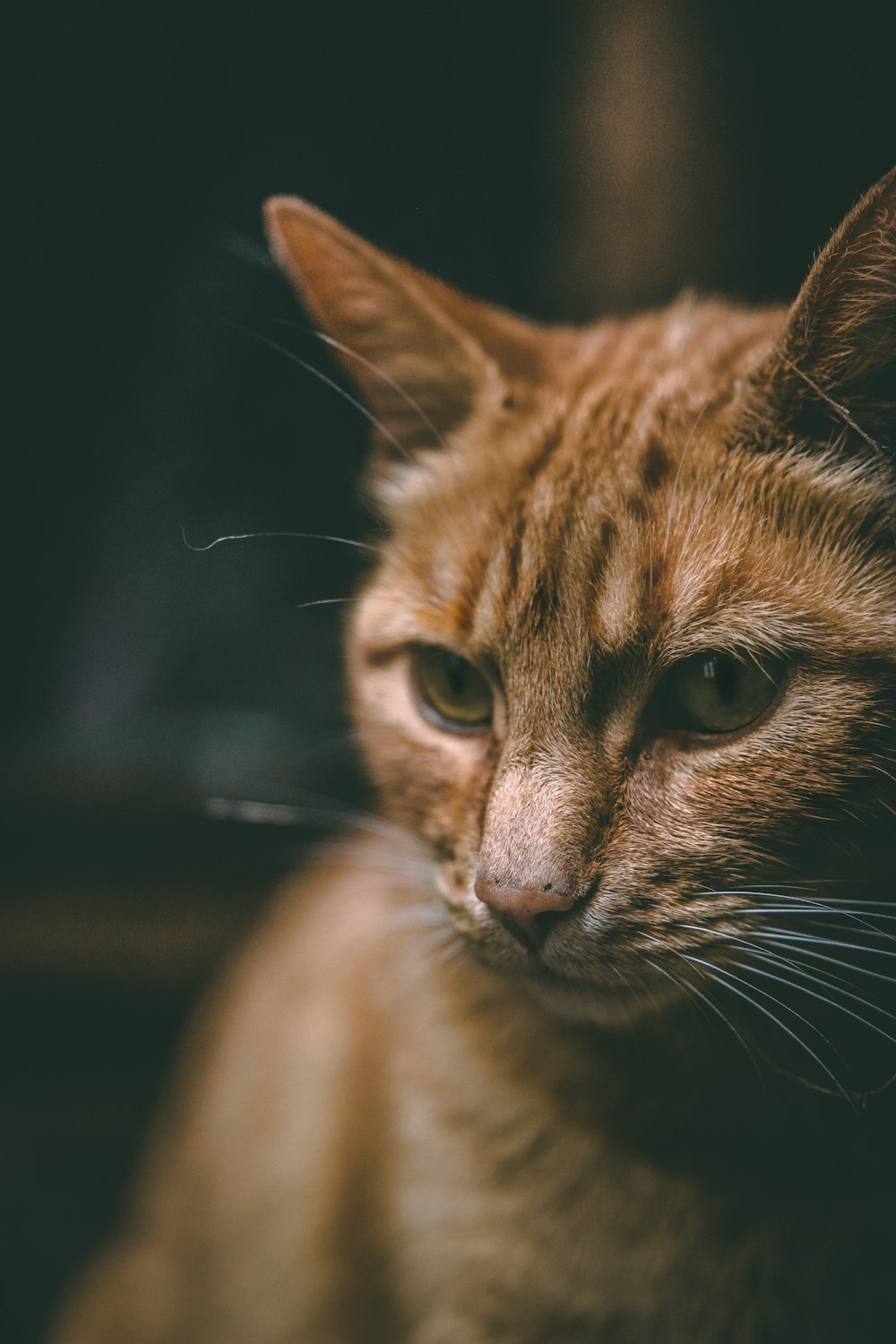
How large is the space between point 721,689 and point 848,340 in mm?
254

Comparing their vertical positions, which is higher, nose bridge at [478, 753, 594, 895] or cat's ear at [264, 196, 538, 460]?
cat's ear at [264, 196, 538, 460]

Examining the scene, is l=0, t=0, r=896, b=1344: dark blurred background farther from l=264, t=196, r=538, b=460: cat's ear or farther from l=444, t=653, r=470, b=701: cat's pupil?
l=444, t=653, r=470, b=701: cat's pupil

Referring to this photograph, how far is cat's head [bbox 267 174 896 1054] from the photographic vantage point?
0.70 metres

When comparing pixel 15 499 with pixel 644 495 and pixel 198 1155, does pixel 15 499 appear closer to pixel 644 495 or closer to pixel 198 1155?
pixel 644 495

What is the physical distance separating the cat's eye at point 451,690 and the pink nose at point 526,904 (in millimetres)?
192

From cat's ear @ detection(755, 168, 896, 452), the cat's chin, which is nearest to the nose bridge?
the cat's chin

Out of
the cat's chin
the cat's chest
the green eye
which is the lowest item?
the cat's chest

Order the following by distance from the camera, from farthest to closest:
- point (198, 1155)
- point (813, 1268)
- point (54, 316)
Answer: point (198, 1155)
point (54, 316)
point (813, 1268)

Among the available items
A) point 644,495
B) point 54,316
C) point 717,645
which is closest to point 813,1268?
point 717,645

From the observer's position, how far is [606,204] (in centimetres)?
89

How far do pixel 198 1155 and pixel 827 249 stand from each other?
4.60 feet

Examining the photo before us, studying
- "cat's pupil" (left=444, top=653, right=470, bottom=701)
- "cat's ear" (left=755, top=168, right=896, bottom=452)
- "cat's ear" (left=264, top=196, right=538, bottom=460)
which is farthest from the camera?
"cat's pupil" (left=444, top=653, right=470, bottom=701)

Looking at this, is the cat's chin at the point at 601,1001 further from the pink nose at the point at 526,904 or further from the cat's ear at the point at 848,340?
the cat's ear at the point at 848,340

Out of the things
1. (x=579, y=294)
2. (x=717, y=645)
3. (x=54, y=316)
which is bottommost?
(x=717, y=645)
